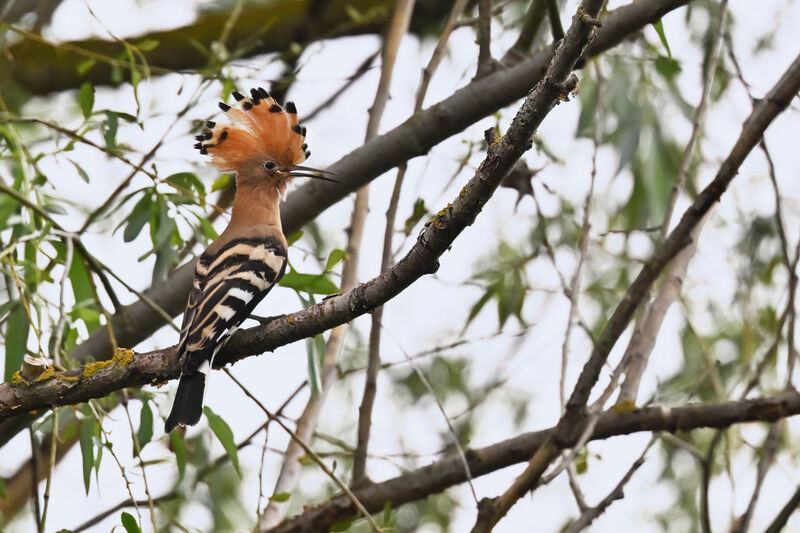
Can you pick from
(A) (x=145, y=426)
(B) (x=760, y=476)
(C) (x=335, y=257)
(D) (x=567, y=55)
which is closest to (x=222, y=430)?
(A) (x=145, y=426)

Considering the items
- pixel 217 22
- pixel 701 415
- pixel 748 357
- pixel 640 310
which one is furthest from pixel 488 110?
pixel 217 22

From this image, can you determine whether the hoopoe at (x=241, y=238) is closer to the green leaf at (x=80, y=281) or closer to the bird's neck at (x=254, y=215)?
the bird's neck at (x=254, y=215)

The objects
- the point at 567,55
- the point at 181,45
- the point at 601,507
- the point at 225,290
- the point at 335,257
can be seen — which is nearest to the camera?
the point at 567,55

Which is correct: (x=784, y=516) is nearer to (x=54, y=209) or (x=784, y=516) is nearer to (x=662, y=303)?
(x=662, y=303)

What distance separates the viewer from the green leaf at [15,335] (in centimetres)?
258

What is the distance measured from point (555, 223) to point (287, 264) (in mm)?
1720

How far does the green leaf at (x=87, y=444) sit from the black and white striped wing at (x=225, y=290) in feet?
1.26

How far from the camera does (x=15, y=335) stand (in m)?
2.59

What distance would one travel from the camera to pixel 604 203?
4.15 metres

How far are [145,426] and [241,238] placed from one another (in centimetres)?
60

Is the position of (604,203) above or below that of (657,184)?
above

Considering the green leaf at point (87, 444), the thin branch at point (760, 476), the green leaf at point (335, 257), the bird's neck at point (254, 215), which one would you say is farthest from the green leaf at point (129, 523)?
the thin branch at point (760, 476)

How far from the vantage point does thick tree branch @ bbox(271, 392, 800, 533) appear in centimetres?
233

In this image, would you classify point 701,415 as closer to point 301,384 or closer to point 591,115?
point 301,384
